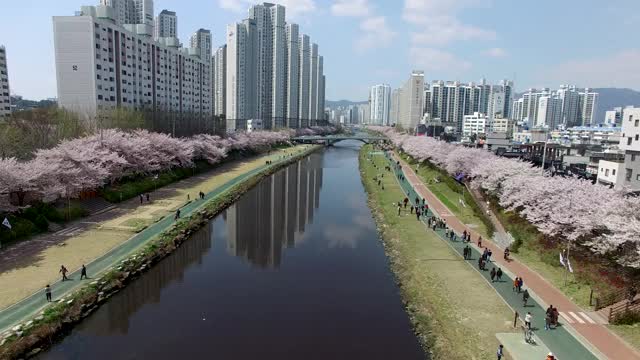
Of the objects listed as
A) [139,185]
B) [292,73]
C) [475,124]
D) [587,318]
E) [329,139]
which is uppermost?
[292,73]

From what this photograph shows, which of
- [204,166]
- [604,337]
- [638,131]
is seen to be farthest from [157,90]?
[604,337]

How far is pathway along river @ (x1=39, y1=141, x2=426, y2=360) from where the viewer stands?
1780 cm

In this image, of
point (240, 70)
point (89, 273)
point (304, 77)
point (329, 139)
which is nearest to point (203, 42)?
point (240, 70)

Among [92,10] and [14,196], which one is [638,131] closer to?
[14,196]

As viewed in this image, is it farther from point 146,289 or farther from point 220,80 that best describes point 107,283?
point 220,80

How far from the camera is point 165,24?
136000 mm

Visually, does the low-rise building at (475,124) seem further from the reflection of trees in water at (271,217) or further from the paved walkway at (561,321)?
the paved walkway at (561,321)

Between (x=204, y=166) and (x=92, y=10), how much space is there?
2961 centimetres

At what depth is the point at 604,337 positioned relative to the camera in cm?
1678

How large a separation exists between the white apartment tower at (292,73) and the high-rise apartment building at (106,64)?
271ft

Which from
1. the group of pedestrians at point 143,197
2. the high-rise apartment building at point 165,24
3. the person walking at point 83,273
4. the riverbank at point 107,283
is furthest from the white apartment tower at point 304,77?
the person walking at point 83,273

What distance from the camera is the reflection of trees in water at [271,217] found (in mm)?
32125

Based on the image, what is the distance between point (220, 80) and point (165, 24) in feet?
84.1

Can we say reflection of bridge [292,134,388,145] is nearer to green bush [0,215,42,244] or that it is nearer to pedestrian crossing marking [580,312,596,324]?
green bush [0,215,42,244]
